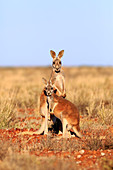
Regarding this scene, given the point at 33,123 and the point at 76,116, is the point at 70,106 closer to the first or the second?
the point at 76,116

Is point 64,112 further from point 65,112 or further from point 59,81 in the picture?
point 59,81

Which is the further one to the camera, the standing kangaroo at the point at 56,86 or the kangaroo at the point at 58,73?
the kangaroo at the point at 58,73

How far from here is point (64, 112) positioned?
570cm

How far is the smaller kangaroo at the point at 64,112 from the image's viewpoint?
5.69 meters

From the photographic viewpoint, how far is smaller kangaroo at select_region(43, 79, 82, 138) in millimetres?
5688

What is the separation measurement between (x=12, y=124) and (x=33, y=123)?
1.94ft
